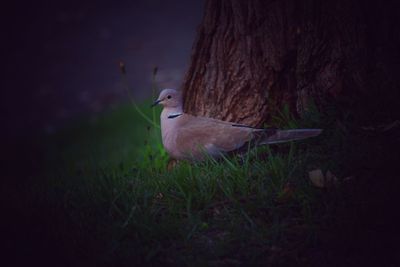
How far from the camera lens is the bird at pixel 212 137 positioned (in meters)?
3.84

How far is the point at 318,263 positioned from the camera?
2.76 metres

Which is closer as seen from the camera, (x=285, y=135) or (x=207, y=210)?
(x=207, y=210)

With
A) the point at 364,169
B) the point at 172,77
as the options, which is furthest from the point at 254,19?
the point at 172,77

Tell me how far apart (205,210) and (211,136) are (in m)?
1.00

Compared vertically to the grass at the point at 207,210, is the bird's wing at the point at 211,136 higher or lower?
higher

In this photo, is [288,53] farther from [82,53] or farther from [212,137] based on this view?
[82,53]

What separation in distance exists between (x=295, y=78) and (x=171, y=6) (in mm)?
11406

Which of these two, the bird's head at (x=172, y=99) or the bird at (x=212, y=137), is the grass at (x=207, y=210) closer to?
the bird at (x=212, y=137)

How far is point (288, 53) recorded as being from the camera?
3.98 meters

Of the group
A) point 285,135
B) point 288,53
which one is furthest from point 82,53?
point 285,135

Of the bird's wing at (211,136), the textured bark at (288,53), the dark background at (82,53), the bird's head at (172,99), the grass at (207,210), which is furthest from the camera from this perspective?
the dark background at (82,53)

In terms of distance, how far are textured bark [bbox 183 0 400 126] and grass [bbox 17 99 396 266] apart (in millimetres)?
334

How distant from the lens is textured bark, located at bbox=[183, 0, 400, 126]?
150 inches

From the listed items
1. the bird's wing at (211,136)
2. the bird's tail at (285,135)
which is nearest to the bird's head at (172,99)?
the bird's wing at (211,136)
